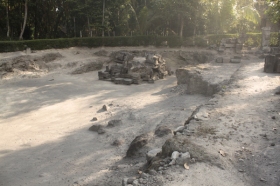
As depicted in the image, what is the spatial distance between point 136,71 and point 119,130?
11.8 m

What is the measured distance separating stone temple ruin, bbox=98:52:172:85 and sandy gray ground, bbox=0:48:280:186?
6.19 feet

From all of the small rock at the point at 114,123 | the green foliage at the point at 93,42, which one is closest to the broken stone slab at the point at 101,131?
the small rock at the point at 114,123

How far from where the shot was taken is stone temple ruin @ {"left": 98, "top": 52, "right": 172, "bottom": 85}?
75.8ft

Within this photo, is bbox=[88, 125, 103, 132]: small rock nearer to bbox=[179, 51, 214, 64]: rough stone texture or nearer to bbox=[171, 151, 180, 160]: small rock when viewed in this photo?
bbox=[171, 151, 180, 160]: small rock

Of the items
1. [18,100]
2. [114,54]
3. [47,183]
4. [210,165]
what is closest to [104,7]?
[114,54]

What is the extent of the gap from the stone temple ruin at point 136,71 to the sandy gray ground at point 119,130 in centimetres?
189

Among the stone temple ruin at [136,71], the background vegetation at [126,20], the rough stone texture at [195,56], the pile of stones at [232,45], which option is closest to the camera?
the stone temple ruin at [136,71]

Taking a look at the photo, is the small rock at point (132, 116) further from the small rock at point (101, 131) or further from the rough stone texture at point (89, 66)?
the rough stone texture at point (89, 66)

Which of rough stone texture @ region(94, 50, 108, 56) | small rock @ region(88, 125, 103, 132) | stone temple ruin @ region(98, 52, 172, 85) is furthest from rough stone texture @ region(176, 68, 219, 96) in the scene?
rough stone texture @ region(94, 50, 108, 56)

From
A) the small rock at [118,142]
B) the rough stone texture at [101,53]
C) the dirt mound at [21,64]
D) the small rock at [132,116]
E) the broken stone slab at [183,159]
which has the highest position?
the rough stone texture at [101,53]

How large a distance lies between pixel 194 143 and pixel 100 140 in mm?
5824

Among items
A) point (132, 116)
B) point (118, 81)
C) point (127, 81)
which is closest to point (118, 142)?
point (132, 116)

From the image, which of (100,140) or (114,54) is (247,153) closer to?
(100,140)

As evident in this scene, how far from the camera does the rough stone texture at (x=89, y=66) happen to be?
83.8 feet
